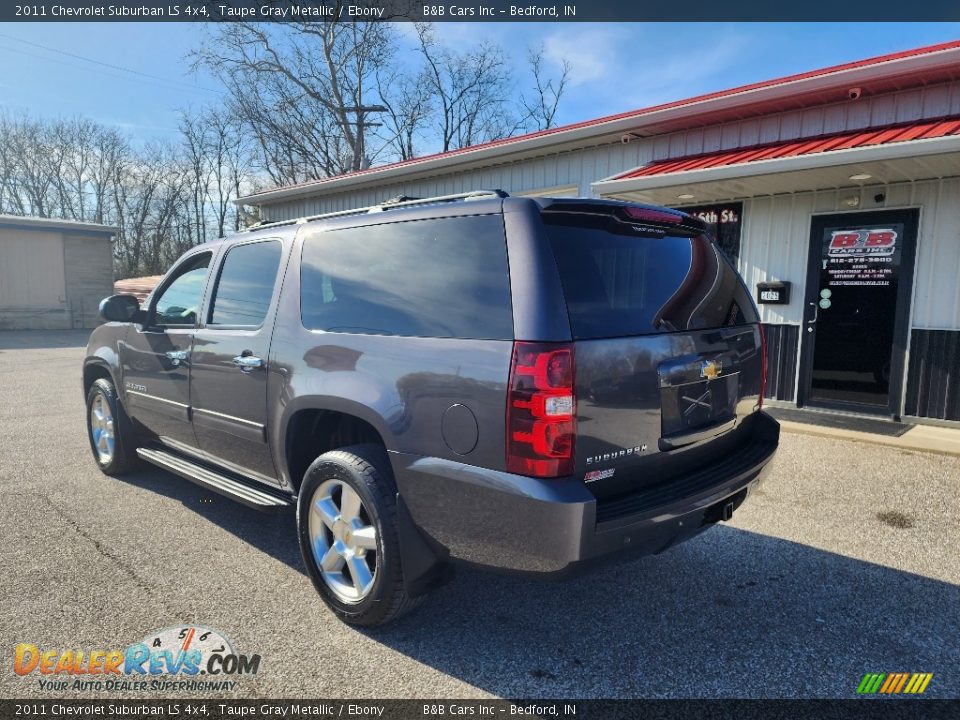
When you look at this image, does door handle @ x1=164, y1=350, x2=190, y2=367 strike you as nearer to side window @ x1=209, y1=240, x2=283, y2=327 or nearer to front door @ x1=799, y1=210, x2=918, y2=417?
side window @ x1=209, y1=240, x2=283, y2=327

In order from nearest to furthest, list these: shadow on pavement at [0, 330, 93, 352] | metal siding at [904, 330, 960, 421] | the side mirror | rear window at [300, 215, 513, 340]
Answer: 1. rear window at [300, 215, 513, 340]
2. the side mirror
3. metal siding at [904, 330, 960, 421]
4. shadow on pavement at [0, 330, 93, 352]

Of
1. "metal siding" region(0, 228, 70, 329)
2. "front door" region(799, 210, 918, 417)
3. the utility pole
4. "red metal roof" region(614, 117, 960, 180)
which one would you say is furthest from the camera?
the utility pole

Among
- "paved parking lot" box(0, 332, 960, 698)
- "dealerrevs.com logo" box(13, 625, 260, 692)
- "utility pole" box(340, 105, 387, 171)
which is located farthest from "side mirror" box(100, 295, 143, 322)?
"utility pole" box(340, 105, 387, 171)

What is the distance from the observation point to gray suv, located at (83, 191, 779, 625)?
2135 millimetres

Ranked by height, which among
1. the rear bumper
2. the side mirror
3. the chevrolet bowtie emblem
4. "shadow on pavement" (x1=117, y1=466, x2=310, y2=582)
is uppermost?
the side mirror

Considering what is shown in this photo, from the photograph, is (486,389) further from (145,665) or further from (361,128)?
(361,128)

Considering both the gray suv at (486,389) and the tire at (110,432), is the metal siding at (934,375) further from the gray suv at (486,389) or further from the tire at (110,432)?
the tire at (110,432)

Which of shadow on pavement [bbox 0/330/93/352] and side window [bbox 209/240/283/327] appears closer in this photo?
side window [bbox 209/240/283/327]

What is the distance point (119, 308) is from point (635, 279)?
11.7ft

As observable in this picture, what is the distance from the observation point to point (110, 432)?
4.74 metres

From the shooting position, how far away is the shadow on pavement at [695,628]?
2.34m

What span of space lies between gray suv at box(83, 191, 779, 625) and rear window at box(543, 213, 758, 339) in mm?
11

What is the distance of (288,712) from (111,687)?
2.48 feet

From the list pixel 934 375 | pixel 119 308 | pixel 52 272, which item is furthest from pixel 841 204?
pixel 52 272
